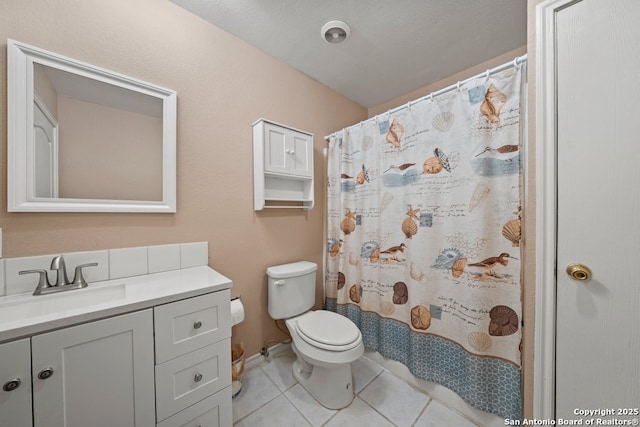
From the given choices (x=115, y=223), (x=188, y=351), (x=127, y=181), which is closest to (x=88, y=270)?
(x=115, y=223)

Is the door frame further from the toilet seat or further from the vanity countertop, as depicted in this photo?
the vanity countertop

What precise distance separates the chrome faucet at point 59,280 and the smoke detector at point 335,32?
71.2 inches

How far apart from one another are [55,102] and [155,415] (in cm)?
141

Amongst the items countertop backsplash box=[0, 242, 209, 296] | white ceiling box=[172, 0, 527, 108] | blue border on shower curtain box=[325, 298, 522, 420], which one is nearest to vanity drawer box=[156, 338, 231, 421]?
countertop backsplash box=[0, 242, 209, 296]

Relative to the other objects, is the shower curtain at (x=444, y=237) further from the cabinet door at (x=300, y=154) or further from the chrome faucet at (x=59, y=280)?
the chrome faucet at (x=59, y=280)

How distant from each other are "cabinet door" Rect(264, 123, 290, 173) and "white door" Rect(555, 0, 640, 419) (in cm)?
138

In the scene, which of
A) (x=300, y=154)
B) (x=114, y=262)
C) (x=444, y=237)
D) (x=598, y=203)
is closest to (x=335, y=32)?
(x=300, y=154)

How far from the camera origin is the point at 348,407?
1.30m

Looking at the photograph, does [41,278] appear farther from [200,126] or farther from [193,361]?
[200,126]

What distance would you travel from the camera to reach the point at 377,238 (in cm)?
166

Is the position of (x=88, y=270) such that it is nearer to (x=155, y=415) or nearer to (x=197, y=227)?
(x=197, y=227)

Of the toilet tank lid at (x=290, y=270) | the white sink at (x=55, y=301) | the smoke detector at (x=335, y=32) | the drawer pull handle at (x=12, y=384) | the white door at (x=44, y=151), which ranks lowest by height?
the drawer pull handle at (x=12, y=384)

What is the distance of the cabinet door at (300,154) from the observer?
1.65 meters

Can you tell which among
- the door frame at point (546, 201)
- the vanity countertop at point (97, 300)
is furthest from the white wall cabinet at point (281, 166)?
the door frame at point (546, 201)
